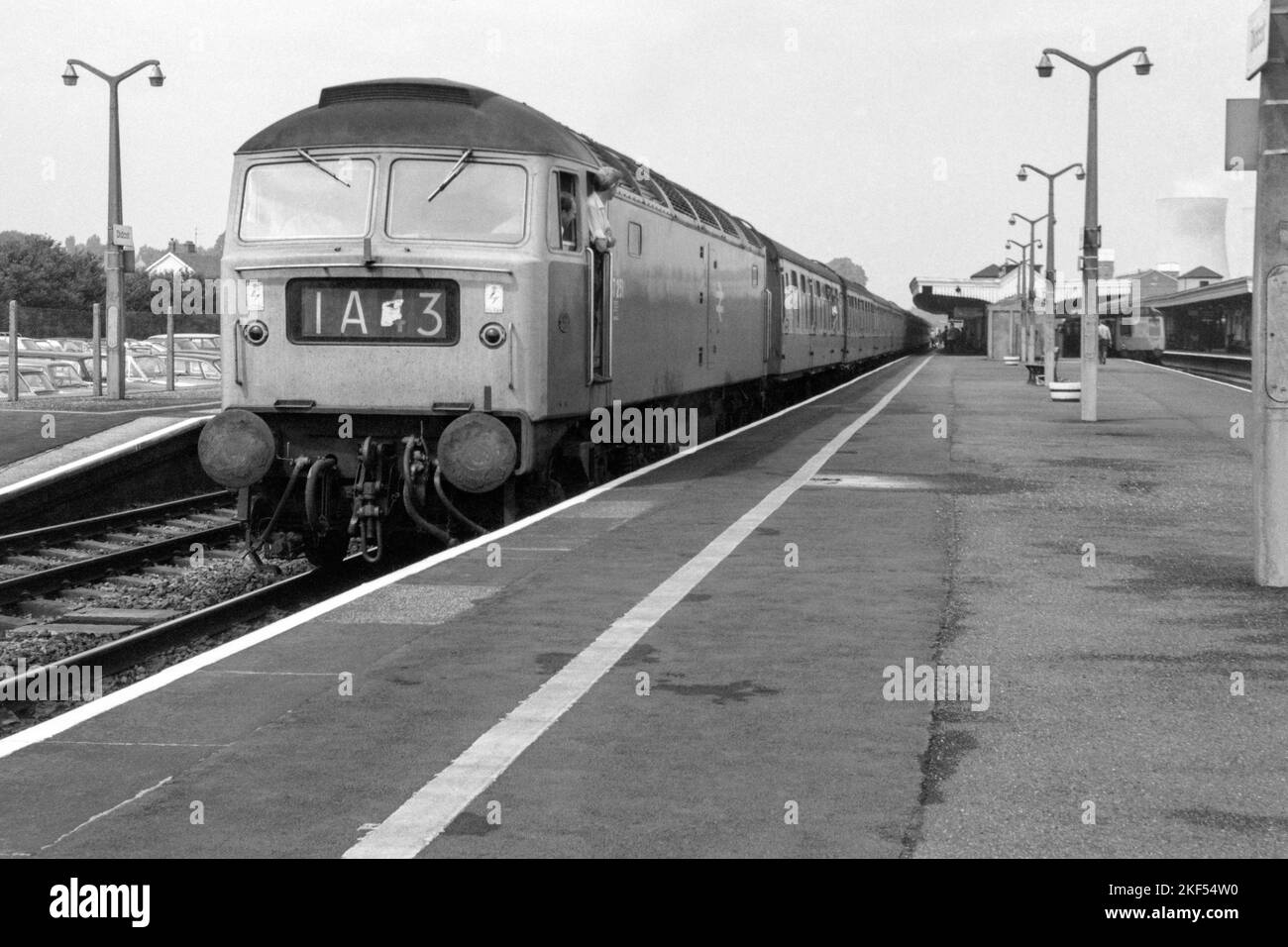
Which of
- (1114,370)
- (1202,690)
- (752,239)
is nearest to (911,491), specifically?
(1202,690)

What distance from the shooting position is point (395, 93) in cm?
1340

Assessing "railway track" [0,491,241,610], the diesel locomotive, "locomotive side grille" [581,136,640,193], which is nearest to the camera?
the diesel locomotive

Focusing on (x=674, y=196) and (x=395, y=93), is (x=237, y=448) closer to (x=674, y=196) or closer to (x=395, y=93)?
(x=395, y=93)

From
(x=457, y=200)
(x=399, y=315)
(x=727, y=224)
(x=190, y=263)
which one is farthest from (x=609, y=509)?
(x=190, y=263)

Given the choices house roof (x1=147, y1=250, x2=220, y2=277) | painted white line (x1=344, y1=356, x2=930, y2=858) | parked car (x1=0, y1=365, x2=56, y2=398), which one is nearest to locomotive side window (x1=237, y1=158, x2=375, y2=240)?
painted white line (x1=344, y1=356, x2=930, y2=858)

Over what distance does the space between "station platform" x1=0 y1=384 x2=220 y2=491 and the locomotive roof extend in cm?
622

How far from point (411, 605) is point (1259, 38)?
19.3 feet

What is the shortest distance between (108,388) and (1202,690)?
23562 millimetres

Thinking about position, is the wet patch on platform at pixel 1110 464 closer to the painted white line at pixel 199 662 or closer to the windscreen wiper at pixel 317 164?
the painted white line at pixel 199 662

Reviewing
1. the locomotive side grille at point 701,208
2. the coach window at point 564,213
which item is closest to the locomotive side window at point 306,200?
the coach window at point 564,213

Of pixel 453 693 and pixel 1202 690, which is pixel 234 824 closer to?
pixel 453 693

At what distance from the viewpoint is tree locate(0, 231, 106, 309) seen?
3078 inches

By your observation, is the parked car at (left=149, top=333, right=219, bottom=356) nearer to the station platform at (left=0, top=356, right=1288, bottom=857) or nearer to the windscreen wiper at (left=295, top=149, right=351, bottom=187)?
the windscreen wiper at (left=295, top=149, right=351, bottom=187)
